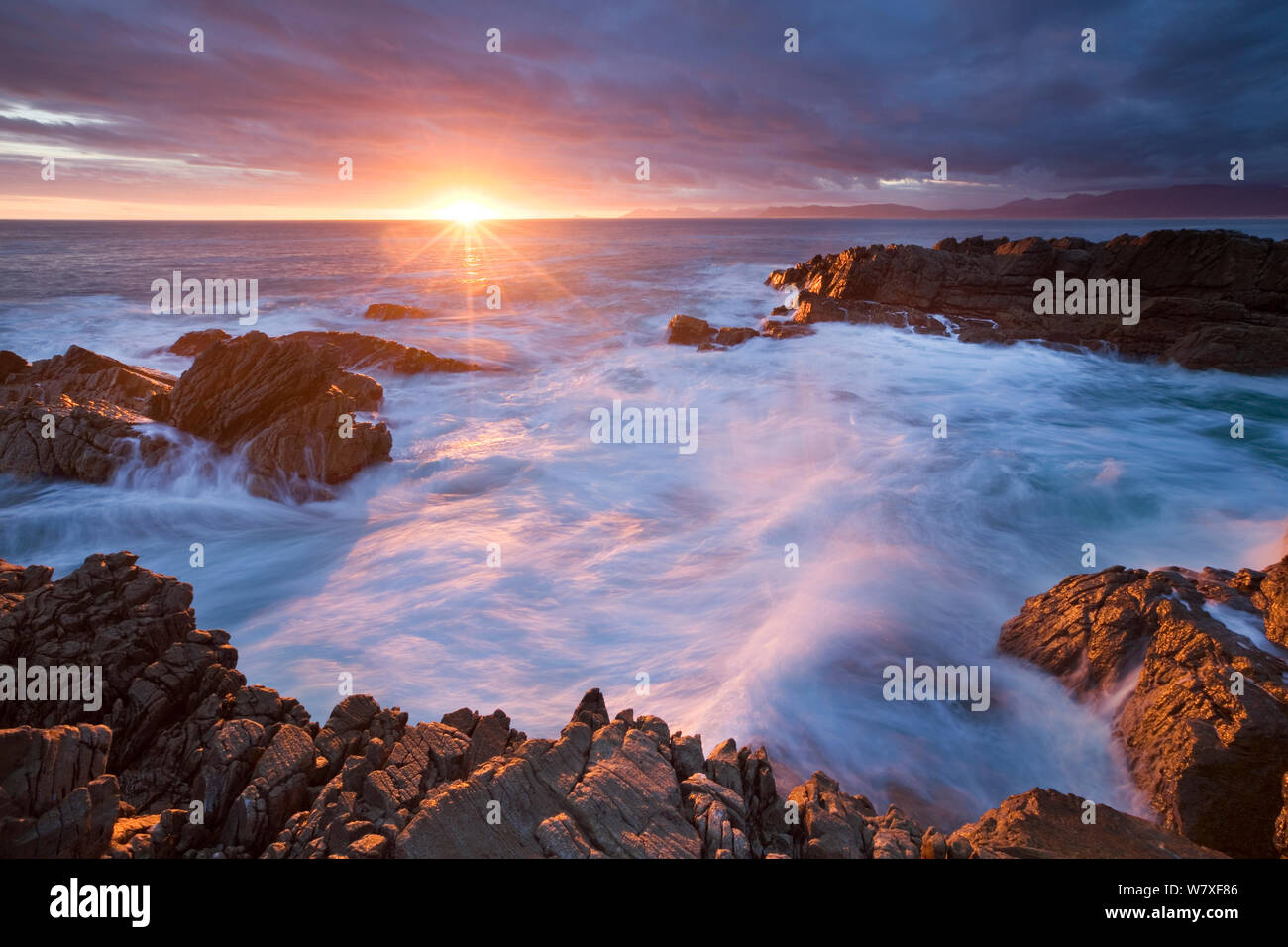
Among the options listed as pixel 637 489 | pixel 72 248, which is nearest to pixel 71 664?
pixel 637 489

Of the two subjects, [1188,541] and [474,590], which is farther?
[1188,541]

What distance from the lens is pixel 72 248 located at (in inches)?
3637

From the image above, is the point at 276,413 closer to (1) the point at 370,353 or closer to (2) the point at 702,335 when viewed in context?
(1) the point at 370,353

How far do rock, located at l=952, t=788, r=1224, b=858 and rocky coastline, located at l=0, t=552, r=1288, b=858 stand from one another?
0.02m

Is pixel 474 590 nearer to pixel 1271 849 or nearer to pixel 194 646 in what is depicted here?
pixel 194 646

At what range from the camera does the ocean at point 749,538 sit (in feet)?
29.9

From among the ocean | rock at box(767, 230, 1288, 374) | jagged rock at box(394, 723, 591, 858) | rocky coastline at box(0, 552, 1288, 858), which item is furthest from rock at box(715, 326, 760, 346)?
jagged rock at box(394, 723, 591, 858)

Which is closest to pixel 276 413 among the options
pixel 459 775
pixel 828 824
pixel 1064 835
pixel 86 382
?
pixel 86 382

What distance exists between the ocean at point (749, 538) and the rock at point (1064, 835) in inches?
58.7

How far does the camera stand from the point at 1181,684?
7.35 m

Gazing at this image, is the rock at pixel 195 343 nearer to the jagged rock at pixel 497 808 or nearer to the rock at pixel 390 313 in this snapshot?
the rock at pixel 390 313

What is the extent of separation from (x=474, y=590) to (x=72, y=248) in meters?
124

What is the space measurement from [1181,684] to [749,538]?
8.46m
